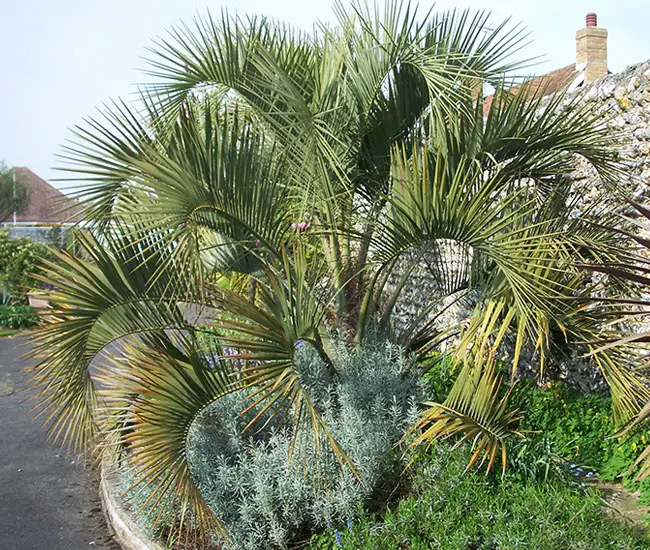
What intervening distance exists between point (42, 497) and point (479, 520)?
3523mm

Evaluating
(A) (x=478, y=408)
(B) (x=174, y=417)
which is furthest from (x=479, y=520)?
(B) (x=174, y=417)

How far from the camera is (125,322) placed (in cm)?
481

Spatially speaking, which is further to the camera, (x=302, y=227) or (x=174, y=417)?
(x=302, y=227)

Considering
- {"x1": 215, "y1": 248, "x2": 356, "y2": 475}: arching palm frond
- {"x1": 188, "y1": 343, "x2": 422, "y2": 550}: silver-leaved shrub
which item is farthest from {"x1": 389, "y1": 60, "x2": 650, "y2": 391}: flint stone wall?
{"x1": 215, "y1": 248, "x2": 356, "y2": 475}: arching palm frond

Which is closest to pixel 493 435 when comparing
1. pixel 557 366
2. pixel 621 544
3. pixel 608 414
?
pixel 621 544

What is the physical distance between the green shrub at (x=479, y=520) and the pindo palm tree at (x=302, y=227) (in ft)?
0.82

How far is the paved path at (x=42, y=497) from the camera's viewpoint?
16.8ft

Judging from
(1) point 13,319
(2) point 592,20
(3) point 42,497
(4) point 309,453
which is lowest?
(3) point 42,497

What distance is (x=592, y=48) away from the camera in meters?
14.5

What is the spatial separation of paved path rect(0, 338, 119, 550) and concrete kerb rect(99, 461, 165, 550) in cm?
7

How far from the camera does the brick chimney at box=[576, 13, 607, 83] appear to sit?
46.8 feet

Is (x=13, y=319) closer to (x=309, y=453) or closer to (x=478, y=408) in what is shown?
(x=309, y=453)

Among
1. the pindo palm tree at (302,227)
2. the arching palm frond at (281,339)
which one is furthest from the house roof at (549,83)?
the arching palm frond at (281,339)

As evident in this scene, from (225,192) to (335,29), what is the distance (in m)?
1.56
